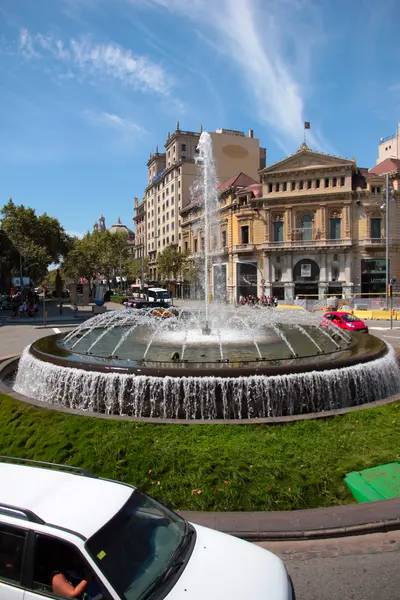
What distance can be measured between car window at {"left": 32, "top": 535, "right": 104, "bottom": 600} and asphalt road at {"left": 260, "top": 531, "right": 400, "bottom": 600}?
2.46 meters

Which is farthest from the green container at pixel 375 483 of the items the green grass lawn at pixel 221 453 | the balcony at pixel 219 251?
the balcony at pixel 219 251

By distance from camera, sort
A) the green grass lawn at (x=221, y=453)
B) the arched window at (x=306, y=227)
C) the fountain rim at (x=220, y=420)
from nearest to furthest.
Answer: the green grass lawn at (x=221, y=453)
the fountain rim at (x=220, y=420)
the arched window at (x=306, y=227)

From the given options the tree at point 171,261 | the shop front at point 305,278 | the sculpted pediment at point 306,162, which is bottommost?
the shop front at point 305,278

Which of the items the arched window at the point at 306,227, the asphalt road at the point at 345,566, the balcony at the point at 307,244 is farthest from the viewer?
the arched window at the point at 306,227

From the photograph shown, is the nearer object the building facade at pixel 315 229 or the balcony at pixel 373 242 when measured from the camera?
the balcony at pixel 373 242

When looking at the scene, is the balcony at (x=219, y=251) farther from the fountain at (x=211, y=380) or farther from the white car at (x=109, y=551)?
the white car at (x=109, y=551)

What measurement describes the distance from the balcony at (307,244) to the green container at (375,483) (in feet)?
164

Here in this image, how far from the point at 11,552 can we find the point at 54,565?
346 mm

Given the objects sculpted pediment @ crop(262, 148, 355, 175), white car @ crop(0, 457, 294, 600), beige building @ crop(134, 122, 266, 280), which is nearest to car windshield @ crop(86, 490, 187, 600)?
white car @ crop(0, 457, 294, 600)

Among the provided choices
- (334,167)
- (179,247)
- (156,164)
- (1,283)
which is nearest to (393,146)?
(334,167)

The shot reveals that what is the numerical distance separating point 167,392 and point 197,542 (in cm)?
530

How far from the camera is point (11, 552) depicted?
3.05 metres

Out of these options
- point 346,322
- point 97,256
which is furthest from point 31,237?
point 346,322

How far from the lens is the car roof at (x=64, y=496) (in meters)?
3.19
